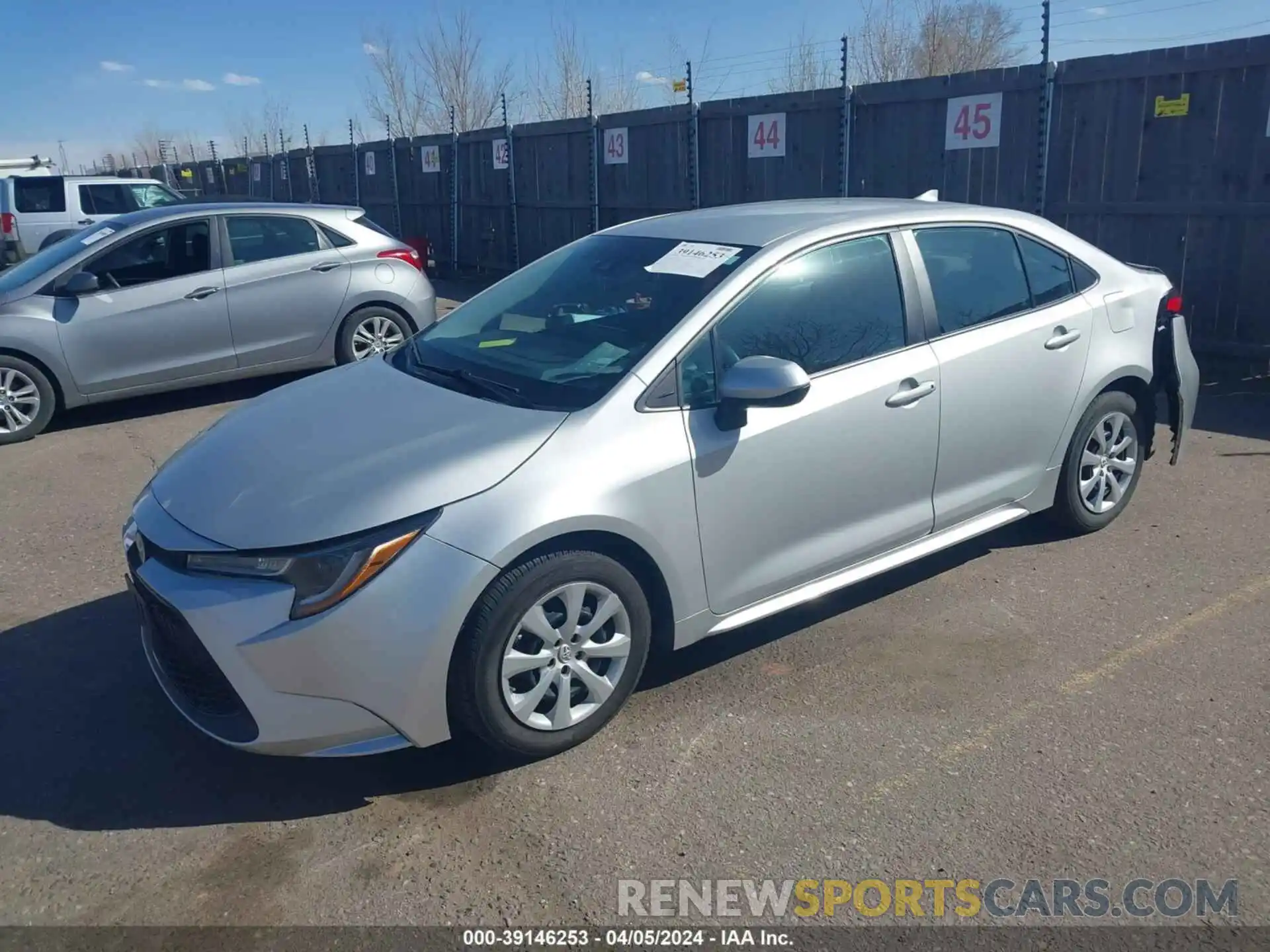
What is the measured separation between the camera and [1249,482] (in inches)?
240

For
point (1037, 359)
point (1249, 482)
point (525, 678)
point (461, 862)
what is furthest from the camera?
point (1249, 482)

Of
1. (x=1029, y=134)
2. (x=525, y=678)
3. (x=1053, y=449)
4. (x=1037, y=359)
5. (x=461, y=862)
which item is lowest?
(x=461, y=862)

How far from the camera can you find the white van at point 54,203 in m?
17.5

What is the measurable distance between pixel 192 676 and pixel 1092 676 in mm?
3147

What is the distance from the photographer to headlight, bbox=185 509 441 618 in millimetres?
3078

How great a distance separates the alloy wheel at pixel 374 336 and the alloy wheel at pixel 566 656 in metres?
5.96

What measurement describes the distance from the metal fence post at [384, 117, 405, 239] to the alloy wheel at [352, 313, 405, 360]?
36.5ft

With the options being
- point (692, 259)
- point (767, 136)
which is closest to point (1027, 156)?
point (767, 136)

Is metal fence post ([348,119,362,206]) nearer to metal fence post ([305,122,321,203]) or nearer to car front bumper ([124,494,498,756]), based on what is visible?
metal fence post ([305,122,321,203])

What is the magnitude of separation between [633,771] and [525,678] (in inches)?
18.4

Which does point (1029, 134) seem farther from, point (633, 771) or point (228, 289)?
point (633, 771)

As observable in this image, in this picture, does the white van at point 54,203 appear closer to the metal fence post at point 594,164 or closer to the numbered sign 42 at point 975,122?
the metal fence post at point 594,164

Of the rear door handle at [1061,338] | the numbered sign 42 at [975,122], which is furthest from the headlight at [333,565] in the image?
the numbered sign 42 at [975,122]

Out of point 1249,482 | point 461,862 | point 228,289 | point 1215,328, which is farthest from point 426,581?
point 1215,328
